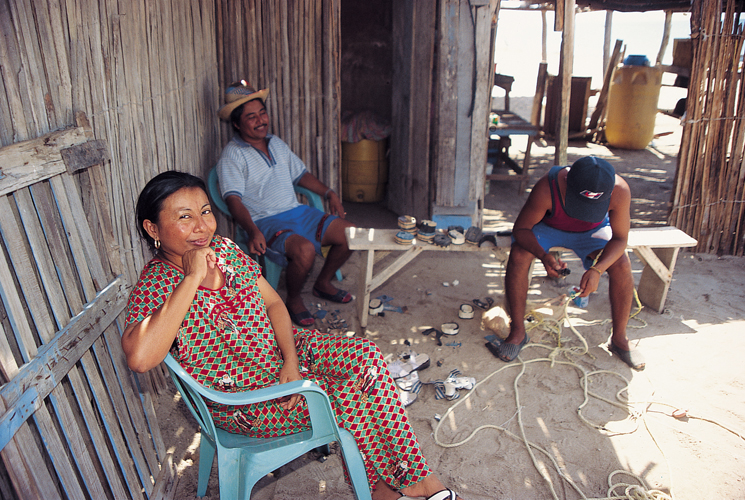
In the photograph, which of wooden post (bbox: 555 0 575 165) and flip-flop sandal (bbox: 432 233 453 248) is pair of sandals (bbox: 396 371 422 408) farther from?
wooden post (bbox: 555 0 575 165)

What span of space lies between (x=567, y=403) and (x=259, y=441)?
5.85 ft

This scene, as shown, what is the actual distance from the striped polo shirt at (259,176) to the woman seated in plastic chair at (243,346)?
5.25 feet

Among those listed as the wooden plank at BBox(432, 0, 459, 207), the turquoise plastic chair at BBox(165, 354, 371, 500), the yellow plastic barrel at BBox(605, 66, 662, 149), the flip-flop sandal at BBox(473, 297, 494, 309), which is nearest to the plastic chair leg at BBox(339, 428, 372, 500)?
the turquoise plastic chair at BBox(165, 354, 371, 500)

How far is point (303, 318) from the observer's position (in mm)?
3719

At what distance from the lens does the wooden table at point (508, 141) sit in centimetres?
647

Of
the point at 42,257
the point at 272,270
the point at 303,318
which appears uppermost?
the point at 42,257

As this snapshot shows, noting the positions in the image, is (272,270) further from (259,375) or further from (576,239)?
(576,239)

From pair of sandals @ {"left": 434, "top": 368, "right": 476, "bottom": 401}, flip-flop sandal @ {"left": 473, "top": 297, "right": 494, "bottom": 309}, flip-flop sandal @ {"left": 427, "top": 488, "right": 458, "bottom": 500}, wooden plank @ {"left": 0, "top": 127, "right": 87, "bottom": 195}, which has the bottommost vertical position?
flip-flop sandal @ {"left": 473, "top": 297, "right": 494, "bottom": 309}

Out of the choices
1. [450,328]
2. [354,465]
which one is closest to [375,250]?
[450,328]

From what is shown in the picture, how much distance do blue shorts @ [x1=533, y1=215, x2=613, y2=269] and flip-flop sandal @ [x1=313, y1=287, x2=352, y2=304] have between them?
1477 millimetres

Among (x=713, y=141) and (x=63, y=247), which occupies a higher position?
(x=63, y=247)

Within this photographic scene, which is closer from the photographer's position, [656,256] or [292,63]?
[656,256]

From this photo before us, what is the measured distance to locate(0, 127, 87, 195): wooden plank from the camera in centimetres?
151

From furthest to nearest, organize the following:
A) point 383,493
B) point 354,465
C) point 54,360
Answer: point 383,493
point 354,465
point 54,360
